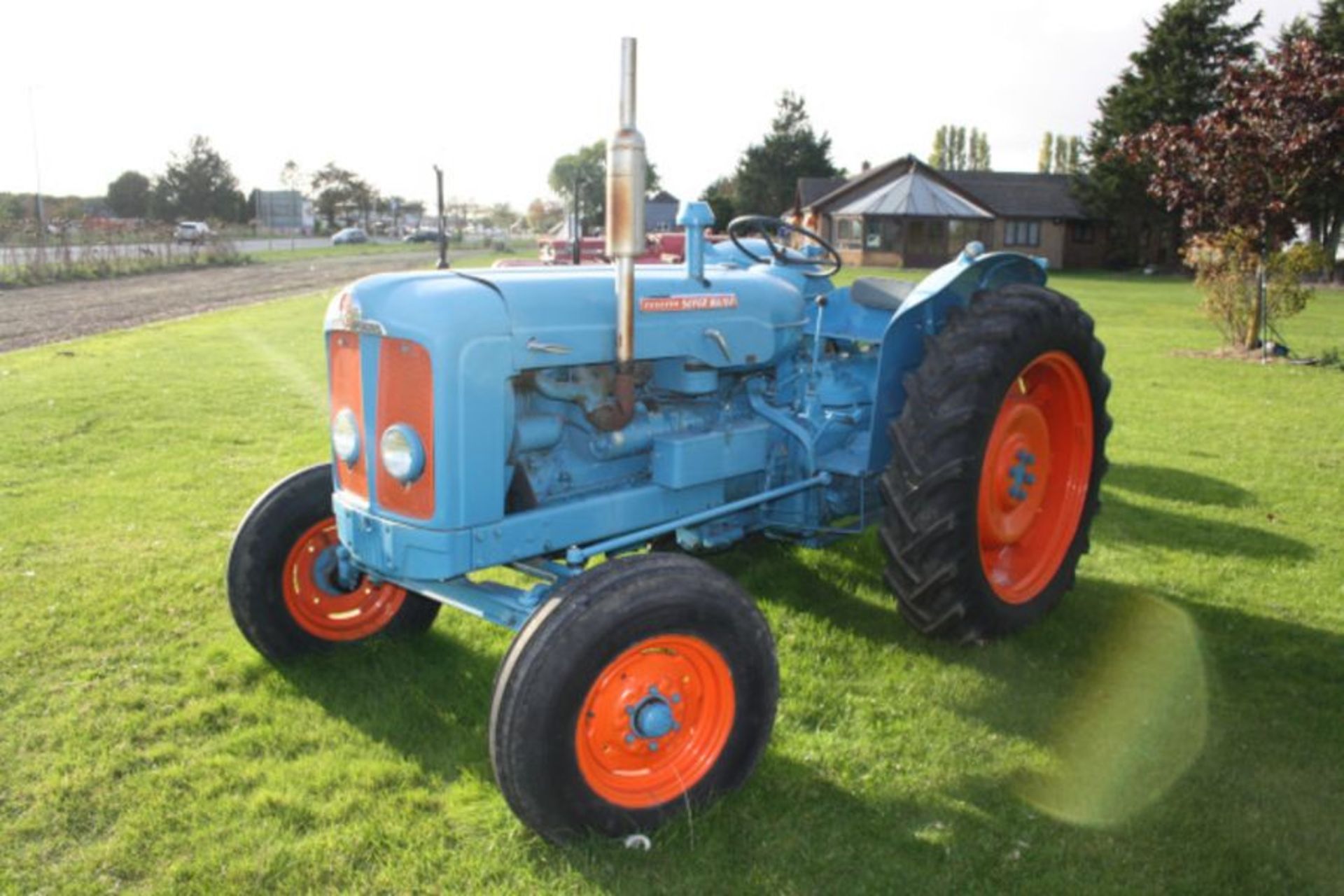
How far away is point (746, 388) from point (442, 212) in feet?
4.81

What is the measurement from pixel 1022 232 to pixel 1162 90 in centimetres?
864

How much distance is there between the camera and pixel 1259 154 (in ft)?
41.9

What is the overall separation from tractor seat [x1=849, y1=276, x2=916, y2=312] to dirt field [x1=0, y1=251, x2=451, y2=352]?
1255 cm

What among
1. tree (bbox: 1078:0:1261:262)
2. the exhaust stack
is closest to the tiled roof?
tree (bbox: 1078:0:1261:262)

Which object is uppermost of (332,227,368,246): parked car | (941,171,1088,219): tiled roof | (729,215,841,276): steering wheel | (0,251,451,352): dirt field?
(941,171,1088,219): tiled roof

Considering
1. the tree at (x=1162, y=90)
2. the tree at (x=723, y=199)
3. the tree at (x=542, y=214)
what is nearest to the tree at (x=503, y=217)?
the tree at (x=542, y=214)

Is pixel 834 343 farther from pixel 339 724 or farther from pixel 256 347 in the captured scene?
pixel 256 347

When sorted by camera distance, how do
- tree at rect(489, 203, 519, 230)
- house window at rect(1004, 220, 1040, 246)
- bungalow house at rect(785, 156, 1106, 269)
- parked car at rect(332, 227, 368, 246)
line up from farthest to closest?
1. tree at rect(489, 203, 519, 230)
2. parked car at rect(332, 227, 368, 246)
3. house window at rect(1004, 220, 1040, 246)
4. bungalow house at rect(785, 156, 1106, 269)

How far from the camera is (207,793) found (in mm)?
3059

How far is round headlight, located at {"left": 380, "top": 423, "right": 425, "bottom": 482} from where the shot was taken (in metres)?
3.00

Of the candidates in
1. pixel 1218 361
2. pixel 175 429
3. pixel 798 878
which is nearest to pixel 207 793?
pixel 798 878

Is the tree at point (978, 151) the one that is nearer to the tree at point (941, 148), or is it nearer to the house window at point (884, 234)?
the tree at point (941, 148)

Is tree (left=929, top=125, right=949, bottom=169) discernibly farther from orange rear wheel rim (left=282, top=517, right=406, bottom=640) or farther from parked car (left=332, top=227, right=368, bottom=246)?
orange rear wheel rim (left=282, top=517, right=406, bottom=640)

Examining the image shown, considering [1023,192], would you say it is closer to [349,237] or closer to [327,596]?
[349,237]
